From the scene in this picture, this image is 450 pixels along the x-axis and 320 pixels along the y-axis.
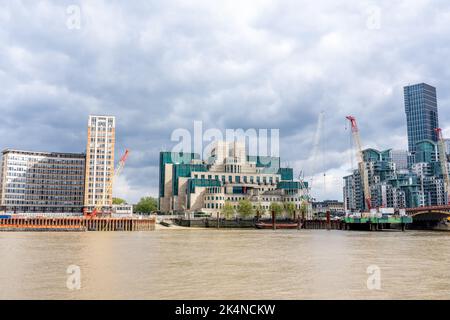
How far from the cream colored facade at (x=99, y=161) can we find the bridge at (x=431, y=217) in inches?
4789

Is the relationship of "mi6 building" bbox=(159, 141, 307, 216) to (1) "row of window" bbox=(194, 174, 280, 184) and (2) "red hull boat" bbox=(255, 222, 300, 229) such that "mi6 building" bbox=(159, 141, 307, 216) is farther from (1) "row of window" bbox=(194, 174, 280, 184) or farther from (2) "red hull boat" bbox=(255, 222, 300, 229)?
(2) "red hull boat" bbox=(255, 222, 300, 229)

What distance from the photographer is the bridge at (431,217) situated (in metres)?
148

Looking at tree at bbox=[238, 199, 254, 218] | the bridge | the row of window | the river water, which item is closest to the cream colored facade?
the row of window

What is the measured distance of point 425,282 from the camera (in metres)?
29.6

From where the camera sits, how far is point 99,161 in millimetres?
183375

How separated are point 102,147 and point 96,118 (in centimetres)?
1290

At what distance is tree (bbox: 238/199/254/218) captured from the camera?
163 m

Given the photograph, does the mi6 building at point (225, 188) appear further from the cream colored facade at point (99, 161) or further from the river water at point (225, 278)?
the river water at point (225, 278)

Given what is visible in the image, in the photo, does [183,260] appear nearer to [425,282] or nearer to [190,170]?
[425,282]

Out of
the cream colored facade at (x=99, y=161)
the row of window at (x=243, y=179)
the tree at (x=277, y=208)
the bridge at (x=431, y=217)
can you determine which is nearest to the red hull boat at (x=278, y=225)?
the tree at (x=277, y=208)

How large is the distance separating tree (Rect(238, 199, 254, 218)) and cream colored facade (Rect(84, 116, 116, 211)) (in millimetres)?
56692

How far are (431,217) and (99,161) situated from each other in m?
133
